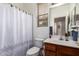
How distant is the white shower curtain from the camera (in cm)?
143

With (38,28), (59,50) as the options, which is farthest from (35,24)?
(59,50)

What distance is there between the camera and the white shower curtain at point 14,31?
1429 millimetres

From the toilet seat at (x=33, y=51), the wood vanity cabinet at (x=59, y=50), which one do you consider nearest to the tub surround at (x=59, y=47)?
the wood vanity cabinet at (x=59, y=50)

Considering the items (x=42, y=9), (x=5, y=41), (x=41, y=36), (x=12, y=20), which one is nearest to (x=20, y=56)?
(x=5, y=41)

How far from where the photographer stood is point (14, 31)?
1485 mm

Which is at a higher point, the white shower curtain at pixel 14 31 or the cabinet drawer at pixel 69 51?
the white shower curtain at pixel 14 31

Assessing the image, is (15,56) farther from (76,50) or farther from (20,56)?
(76,50)

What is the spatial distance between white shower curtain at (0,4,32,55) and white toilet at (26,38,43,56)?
0.06 meters

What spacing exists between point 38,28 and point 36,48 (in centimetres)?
26

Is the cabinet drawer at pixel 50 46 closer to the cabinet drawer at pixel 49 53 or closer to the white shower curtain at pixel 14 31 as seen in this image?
the cabinet drawer at pixel 49 53

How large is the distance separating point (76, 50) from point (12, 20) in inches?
34.3

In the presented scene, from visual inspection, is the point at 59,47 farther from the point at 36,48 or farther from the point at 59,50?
the point at 36,48

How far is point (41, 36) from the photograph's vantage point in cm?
146

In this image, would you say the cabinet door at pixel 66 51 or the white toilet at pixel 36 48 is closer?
the cabinet door at pixel 66 51
